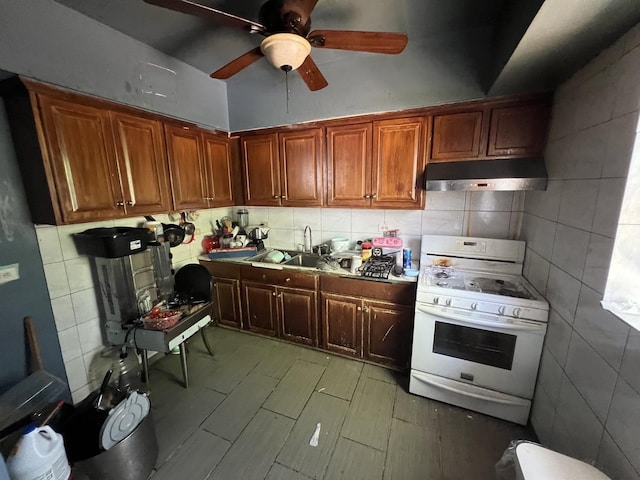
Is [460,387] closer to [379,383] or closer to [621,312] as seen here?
[379,383]

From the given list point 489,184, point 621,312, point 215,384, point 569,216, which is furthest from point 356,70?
point 215,384

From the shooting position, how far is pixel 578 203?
1312mm

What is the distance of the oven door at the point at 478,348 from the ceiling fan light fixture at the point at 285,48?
1.69 meters

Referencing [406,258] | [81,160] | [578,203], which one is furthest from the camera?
[406,258]

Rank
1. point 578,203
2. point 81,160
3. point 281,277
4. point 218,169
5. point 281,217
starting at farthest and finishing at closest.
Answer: point 281,217, point 218,169, point 281,277, point 81,160, point 578,203

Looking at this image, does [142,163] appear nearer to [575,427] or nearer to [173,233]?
[173,233]

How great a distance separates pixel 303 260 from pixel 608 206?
2162 millimetres

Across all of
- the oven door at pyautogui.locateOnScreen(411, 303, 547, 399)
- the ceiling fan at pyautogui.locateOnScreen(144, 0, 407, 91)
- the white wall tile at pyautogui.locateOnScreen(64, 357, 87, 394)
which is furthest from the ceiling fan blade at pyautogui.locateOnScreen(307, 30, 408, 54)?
the white wall tile at pyautogui.locateOnScreen(64, 357, 87, 394)

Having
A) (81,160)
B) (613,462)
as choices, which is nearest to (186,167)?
(81,160)

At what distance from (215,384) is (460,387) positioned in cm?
185

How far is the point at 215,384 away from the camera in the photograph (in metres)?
2.05

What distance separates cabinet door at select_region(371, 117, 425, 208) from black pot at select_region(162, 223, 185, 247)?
1.76 metres

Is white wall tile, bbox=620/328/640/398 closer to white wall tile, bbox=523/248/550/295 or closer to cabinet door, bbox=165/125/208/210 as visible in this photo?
white wall tile, bbox=523/248/550/295

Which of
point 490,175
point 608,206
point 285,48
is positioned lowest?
point 608,206
